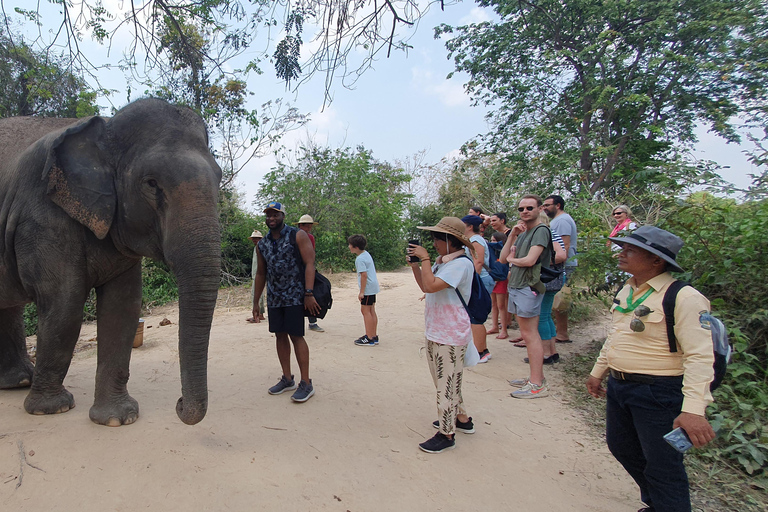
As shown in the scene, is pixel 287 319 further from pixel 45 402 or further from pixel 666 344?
pixel 666 344

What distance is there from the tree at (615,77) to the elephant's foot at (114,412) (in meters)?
14.4

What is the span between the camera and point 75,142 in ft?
11.1

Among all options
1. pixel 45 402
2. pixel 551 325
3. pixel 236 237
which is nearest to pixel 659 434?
pixel 551 325

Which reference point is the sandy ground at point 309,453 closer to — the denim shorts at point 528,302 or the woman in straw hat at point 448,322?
the woman in straw hat at point 448,322

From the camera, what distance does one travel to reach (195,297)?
2.90 metres

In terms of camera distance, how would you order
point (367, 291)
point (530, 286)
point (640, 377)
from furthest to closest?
point (367, 291), point (530, 286), point (640, 377)

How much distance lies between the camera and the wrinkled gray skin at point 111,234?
9.61 ft

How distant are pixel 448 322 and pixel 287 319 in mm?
1670

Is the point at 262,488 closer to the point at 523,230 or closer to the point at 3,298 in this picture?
the point at 3,298

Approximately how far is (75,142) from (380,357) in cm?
435

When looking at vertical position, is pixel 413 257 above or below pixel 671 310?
above

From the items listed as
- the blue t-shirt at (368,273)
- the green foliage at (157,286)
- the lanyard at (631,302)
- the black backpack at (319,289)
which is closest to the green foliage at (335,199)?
the green foliage at (157,286)

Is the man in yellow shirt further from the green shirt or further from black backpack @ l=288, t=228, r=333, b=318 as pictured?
black backpack @ l=288, t=228, r=333, b=318

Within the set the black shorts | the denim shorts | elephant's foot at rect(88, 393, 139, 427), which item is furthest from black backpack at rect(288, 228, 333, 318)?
the denim shorts
